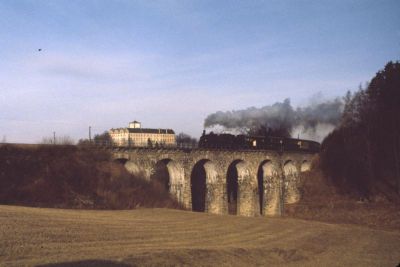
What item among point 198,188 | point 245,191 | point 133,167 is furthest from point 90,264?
point 198,188

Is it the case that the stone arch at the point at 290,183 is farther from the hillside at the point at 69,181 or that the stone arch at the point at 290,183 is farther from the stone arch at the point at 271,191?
the hillside at the point at 69,181

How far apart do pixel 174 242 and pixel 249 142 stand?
37.8 meters

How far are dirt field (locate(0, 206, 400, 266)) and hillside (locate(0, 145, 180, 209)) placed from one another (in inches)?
161

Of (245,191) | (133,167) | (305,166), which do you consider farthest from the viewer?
(305,166)

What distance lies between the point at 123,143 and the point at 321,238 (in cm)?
2124

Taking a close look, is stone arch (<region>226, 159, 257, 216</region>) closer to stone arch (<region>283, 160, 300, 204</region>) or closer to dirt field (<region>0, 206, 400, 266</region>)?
stone arch (<region>283, 160, 300, 204</region>)

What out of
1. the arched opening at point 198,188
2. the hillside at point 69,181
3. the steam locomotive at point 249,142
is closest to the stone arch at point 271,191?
the steam locomotive at point 249,142

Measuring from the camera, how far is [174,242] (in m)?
19.5

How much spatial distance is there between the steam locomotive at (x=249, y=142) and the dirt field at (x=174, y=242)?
22.6 metres

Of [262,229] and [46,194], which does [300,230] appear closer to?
[262,229]

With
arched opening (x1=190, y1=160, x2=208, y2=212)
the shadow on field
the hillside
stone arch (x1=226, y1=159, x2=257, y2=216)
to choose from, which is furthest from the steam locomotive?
the shadow on field

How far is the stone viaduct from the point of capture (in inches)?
1619

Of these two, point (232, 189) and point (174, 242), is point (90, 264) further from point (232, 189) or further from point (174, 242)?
point (232, 189)

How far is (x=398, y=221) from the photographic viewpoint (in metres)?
38.5
